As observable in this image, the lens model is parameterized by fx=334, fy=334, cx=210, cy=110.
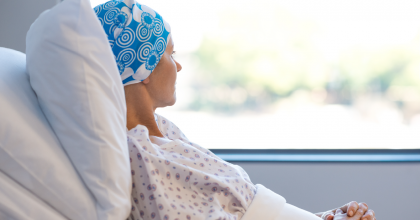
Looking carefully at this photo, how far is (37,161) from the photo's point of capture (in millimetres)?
576

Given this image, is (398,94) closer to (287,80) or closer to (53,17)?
(287,80)

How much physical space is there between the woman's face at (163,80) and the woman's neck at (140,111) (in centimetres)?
2

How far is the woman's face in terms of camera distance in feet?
2.95

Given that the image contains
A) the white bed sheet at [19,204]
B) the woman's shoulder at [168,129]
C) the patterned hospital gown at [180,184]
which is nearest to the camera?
the white bed sheet at [19,204]

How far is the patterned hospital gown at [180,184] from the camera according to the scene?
71cm

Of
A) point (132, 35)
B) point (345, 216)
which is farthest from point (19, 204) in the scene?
point (345, 216)

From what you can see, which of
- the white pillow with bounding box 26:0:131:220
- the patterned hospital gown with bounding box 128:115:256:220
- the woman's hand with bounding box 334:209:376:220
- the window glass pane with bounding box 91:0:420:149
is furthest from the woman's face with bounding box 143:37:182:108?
the window glass pane with bounding box 91:0:420:149

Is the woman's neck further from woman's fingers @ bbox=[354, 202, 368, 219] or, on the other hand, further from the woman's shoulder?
woman's fingers @ bbox=[354, 202, 368, 219]

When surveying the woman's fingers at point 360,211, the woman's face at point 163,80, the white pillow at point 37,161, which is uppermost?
the woman's face at point 163,80

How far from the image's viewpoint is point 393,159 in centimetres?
159

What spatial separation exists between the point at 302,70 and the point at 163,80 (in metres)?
0.99

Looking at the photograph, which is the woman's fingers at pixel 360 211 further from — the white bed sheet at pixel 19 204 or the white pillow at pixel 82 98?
the white bed sheet at pixel 19 204

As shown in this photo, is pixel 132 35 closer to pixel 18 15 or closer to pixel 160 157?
pixel 160 157

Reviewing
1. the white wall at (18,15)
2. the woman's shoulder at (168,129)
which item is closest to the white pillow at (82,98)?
the woman's shoulder at (168,129)
